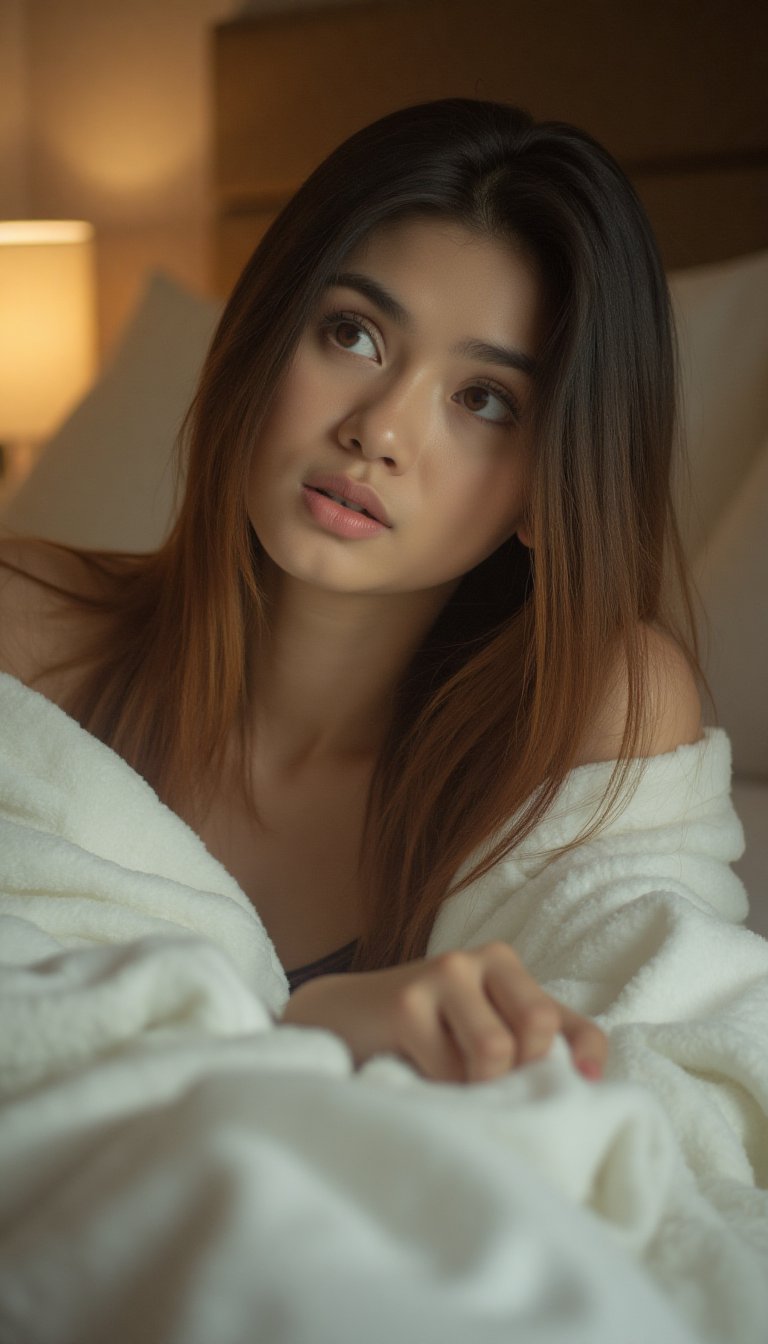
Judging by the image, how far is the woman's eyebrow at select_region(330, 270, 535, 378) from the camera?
3.42 ft

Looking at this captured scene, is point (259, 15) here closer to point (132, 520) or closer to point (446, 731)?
point (132, 520)

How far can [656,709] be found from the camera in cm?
115

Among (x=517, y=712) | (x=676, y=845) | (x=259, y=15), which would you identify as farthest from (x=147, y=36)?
(x=676, y=845)

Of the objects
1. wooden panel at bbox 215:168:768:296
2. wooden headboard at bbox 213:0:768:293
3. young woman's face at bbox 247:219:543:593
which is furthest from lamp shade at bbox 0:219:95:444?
young woman's face at bbox 247:219:543:593

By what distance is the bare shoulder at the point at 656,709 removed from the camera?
1.12 meters

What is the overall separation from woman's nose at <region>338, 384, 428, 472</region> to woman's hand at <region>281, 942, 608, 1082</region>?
520mm

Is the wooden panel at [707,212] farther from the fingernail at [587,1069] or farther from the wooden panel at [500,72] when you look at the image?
the fingernail at [587,1069]

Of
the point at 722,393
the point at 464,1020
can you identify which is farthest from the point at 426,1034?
the point at 722,393

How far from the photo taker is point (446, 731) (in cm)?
119

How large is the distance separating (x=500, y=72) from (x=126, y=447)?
0.95 m

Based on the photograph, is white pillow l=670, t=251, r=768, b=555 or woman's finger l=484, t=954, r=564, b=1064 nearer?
woman's finger l=484, t=954, r=564, b=1064

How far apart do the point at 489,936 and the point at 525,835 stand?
88mm

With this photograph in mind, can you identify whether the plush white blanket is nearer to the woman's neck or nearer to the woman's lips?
the woman's lips

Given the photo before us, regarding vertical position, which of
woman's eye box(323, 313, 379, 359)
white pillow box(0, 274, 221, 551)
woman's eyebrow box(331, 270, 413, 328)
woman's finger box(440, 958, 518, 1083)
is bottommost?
white pillow box(0, 274, 221, 551)
